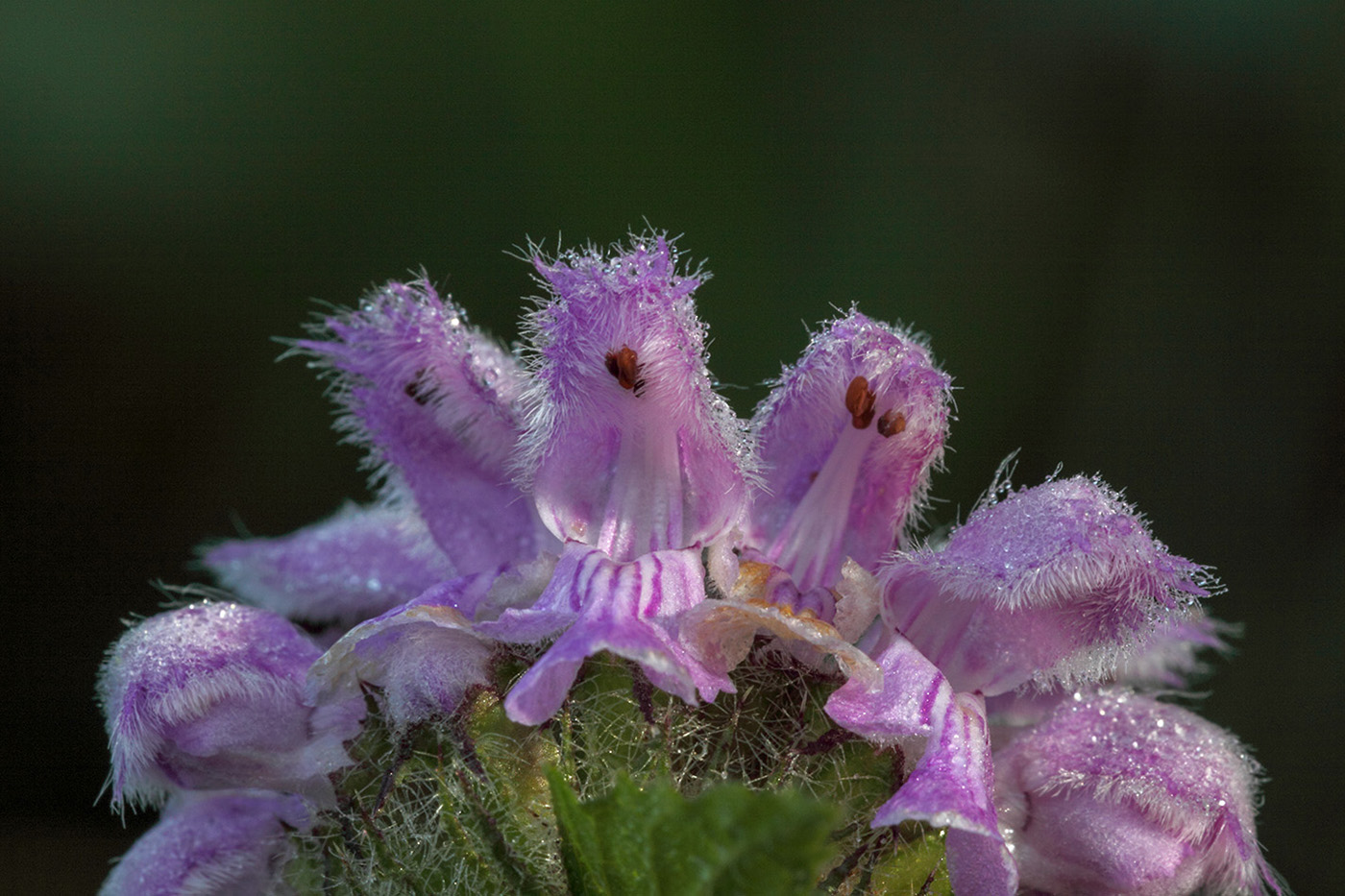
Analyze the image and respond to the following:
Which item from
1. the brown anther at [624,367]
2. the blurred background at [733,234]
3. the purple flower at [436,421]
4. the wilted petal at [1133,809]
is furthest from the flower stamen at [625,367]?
the blurred background at [733,234]

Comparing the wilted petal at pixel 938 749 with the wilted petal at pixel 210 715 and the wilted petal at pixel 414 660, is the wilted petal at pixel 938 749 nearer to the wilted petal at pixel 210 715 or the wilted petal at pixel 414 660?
the wilted petal at pixel 414 660

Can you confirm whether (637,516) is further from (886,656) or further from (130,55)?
(130,55)

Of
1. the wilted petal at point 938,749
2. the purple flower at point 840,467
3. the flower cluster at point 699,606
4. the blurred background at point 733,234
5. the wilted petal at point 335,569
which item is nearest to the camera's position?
the wilted petal at point 938,749

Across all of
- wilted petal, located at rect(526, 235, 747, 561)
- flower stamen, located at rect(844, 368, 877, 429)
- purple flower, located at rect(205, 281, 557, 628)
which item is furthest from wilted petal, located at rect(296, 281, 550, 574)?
flower stamen, located at rect(844, 368, 877, 429)

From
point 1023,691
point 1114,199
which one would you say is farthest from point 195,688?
point 1114,199

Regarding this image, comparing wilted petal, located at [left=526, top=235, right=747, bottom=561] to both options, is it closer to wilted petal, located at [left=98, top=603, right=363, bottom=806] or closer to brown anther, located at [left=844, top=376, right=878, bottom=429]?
brown anther, located at [left=844, top=376, right=878, bottom=429]

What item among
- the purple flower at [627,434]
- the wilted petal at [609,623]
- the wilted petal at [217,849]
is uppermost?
the purple flower at [627,434]
